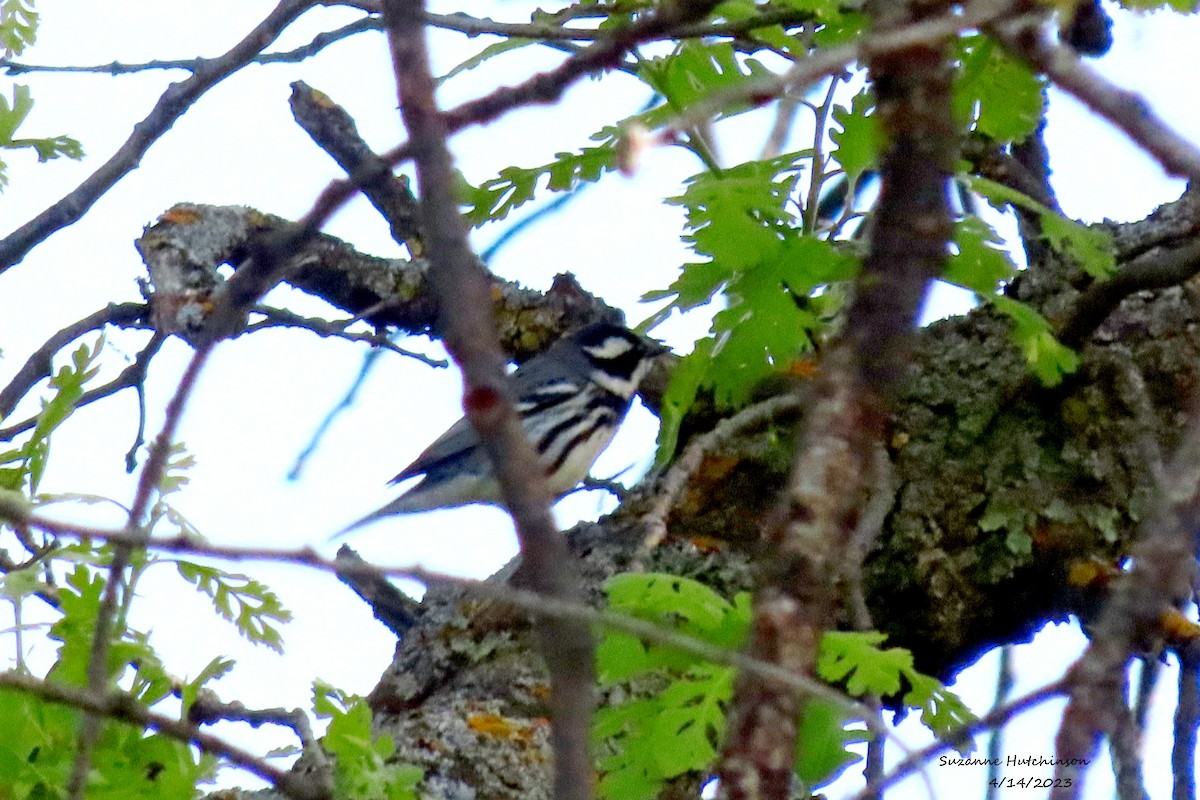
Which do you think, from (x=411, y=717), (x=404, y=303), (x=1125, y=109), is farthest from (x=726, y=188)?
(x=1125, y=109)

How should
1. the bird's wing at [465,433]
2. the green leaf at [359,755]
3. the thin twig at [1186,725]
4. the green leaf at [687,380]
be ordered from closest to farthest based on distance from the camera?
the green leaf at [359,755] → the thin twig at [1186,725] → the green leaf at [687,380] → the bird's wing at [465,433]

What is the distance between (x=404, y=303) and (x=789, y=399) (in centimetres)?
102

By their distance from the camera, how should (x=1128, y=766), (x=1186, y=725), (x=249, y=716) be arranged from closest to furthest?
1. (x=1128, y=766)
2. (x=249, y=716)
3. (x=1186, y=725)

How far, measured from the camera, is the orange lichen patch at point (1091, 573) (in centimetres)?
269

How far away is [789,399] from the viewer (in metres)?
3.00

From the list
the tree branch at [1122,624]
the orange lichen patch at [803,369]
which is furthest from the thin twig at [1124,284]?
the tree branch at [1122,624]

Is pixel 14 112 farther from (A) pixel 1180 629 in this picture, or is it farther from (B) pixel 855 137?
(A) pixel 1180 629

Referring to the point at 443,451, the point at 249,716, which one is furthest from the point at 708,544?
the point at 443,451

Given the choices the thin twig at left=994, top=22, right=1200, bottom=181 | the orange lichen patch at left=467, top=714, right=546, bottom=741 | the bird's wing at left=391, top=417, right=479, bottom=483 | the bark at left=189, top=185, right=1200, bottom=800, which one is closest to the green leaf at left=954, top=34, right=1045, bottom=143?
the bark at left=189, top=185, right=1200, bottom=800

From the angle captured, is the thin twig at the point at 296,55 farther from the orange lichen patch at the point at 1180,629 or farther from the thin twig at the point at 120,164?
the orange lichen patch at the point at 1180,629

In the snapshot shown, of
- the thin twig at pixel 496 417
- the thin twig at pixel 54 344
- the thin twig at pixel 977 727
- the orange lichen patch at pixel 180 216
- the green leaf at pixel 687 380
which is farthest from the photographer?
the orange lichen patch at pixel 180 216

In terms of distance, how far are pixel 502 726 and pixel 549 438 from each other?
10.2 ft

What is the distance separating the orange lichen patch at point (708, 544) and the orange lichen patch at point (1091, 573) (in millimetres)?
612

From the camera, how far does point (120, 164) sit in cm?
301
